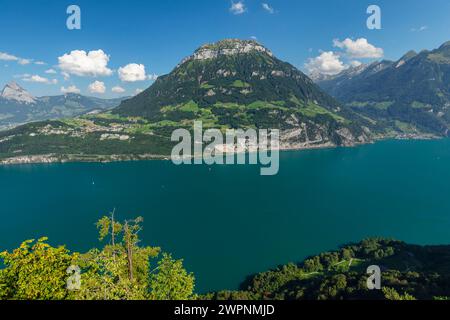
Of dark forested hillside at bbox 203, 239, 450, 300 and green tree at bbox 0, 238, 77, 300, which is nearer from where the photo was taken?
green tree at bbox 0, 238, 77, 300

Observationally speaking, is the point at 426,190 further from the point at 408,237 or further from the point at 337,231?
the point at 337,231

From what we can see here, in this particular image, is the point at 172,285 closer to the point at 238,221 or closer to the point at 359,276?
the point at 359,276

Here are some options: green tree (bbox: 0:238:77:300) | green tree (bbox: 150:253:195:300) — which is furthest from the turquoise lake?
green tree (bbox: 0:238:77:300)

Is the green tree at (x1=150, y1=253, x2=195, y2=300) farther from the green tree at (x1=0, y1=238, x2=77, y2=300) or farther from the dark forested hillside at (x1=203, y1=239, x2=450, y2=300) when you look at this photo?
the dark forested hillside at (x1=203, y1=239, x2=450, y2=300)

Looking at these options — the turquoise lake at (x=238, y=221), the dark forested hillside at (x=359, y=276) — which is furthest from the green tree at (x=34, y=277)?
the turquoise lake at (x=238, y=221)

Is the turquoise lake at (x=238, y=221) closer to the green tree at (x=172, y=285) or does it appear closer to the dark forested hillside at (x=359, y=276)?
the dark forested hillside at (x=359, y=276)
